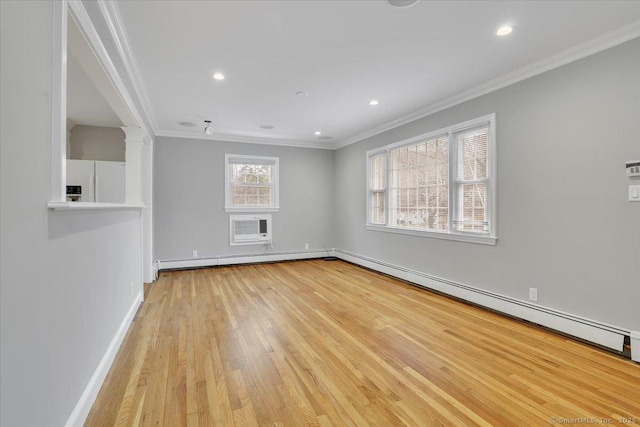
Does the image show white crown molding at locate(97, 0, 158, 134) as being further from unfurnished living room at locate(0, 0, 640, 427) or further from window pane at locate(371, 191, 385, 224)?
window pane at locate(371, 191, 385, 224)

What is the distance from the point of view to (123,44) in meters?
2.51

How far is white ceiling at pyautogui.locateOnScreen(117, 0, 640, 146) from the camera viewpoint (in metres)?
2.19

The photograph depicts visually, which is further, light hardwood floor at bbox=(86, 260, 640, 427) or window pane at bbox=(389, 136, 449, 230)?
window pane at bbox=(389, 136, 449, 230)

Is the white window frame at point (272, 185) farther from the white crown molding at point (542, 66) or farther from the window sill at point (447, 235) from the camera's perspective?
the white crown molding at point (542, 66)

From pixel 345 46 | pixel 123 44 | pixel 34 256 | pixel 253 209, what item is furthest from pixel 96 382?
pixel 253 209

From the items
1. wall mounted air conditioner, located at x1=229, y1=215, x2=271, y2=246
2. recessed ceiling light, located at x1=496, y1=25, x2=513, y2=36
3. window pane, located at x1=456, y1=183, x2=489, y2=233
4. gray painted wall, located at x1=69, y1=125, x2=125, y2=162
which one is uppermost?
recessed ceiling light, located at x1=496, y1=25, x2=513, y2=36

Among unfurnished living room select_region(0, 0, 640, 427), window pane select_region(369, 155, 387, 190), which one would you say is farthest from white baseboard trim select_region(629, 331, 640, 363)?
window pane select_region(369, 155, 387, 190)

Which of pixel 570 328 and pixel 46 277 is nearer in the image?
pixel 46 277

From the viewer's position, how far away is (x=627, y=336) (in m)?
2.41

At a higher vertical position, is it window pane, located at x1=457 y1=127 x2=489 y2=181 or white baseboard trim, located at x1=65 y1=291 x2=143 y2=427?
window pane, located at x1=457 y1=127 x2=489 y2=181

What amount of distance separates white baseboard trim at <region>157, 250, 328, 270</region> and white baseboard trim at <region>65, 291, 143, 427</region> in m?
2.77

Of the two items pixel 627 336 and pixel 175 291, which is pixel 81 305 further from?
pixel 627 336

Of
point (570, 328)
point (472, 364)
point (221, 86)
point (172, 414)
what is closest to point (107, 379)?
point (172, 414)

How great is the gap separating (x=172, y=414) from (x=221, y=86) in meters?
3.26
